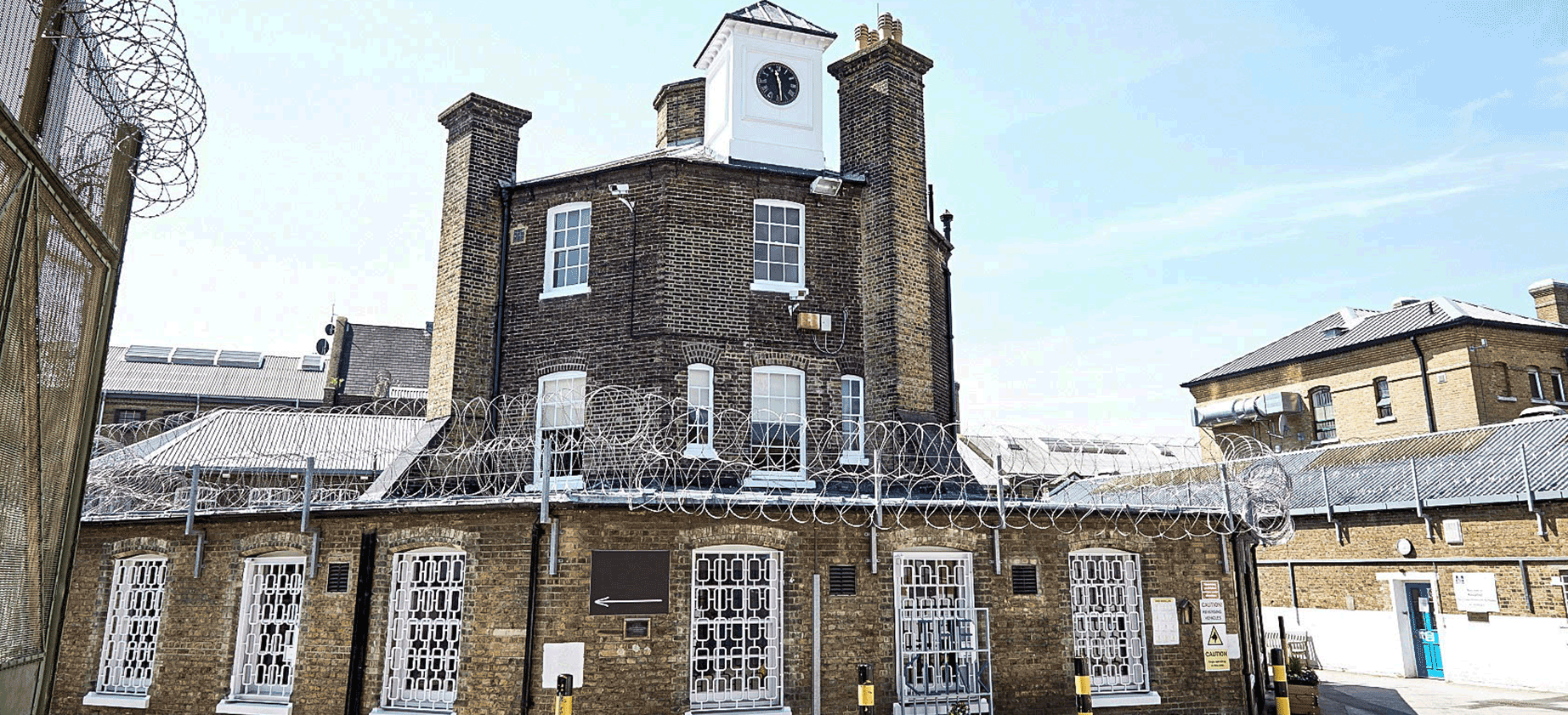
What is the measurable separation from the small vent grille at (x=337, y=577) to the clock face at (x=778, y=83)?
12.4 m

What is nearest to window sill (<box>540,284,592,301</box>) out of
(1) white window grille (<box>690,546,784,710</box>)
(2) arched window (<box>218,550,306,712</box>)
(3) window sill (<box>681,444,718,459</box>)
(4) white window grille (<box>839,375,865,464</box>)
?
(3) window sill (<box>681,444,718,459</box>)

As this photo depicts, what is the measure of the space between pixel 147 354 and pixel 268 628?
38884 mm

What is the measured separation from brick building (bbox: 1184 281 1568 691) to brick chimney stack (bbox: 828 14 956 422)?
9.61 m

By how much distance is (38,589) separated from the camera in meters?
6.46

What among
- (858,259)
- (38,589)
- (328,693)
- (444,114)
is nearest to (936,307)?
(858,259)

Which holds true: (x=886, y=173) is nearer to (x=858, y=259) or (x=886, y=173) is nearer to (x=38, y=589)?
(x=858, y=259)

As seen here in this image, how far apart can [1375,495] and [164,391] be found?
44.7 m

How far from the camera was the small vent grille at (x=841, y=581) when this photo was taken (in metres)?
11.9

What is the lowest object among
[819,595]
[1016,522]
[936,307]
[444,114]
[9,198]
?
[819,595]

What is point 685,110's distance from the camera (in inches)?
875

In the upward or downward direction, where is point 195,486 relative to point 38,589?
upward

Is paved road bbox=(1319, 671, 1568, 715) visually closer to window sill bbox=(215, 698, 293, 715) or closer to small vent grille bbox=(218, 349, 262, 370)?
window sill bbox=(215, 698, 293, 715)

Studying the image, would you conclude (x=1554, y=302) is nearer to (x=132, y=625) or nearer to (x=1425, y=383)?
(x=1425, y=383)

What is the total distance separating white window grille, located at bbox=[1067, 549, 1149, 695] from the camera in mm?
12891
